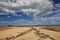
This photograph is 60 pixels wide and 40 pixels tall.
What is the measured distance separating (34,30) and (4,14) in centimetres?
67

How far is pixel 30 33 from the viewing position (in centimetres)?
242

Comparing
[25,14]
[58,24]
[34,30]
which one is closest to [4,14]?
[25,14]

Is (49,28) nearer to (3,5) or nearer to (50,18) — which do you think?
(50,18)

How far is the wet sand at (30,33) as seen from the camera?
2.36 metres

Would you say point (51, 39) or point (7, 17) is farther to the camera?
point (7, 17)

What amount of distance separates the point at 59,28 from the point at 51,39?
278 mm

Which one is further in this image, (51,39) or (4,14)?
(4,14)

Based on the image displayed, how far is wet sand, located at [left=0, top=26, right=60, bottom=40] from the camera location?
2361 millimetres

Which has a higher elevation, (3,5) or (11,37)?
(3,5)

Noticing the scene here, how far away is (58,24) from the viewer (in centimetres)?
243

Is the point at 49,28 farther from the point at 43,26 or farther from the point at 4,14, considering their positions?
the point at 4,14

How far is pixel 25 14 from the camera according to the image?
8.17 ft

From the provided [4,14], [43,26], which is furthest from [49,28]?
[4,14]

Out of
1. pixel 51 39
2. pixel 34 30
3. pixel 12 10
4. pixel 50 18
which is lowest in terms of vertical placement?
pixel 51 39
